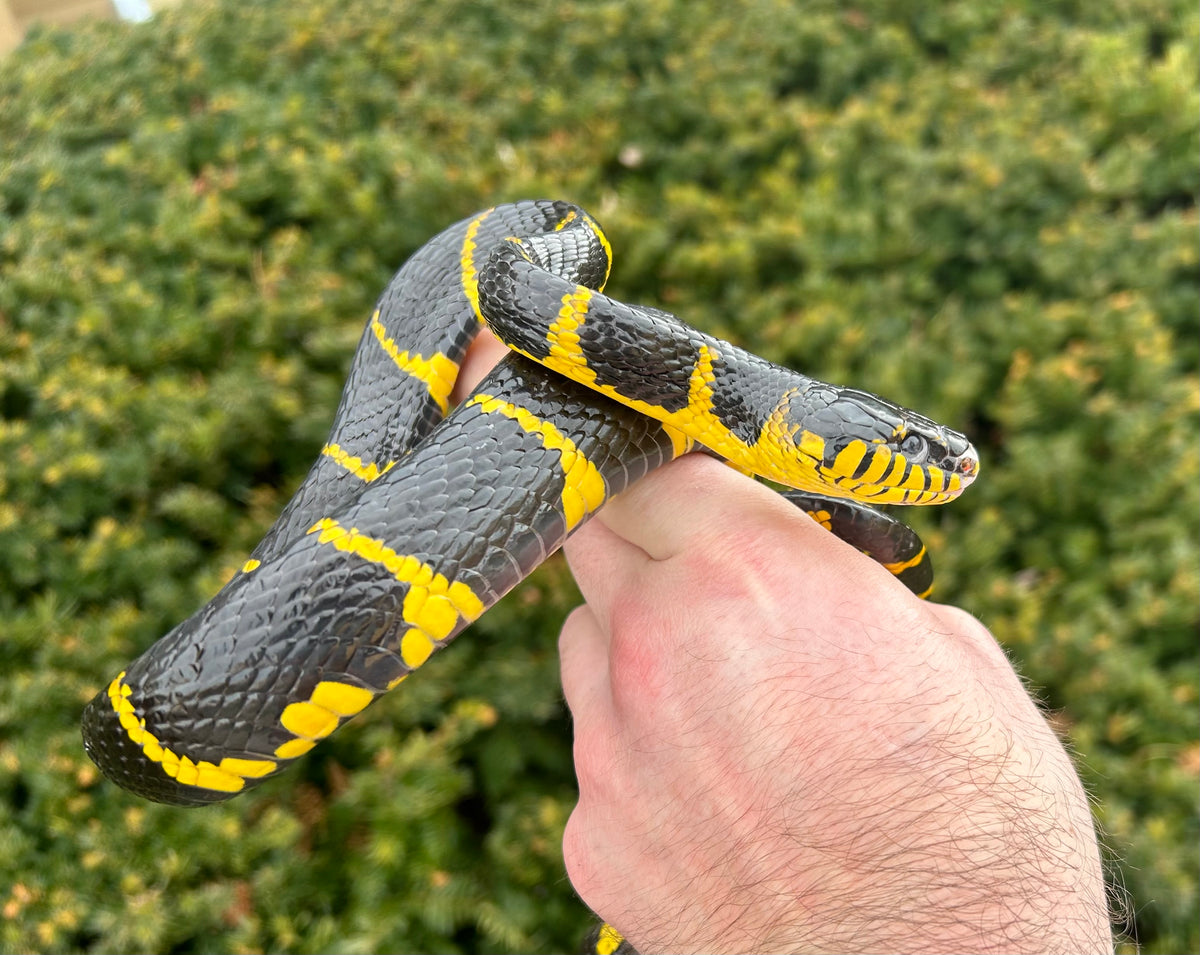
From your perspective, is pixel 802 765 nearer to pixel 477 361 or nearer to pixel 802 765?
pixel 802 765

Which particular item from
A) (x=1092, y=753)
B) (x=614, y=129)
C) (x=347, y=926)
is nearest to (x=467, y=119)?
(x=614, y=129)

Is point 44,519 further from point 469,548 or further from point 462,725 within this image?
point 469,548

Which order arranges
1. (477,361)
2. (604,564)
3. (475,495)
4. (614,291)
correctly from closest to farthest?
(475,495), (604,564), (477,361), (614,291)

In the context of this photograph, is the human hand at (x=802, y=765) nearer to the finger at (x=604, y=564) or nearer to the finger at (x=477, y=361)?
the finger at (x=604, y=564)

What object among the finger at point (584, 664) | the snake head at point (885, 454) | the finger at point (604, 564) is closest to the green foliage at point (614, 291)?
the finger at point (584, 664)

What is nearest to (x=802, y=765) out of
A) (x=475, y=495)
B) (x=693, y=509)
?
(x=693, y=509)

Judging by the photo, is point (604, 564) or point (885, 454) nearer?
point (885, 454)

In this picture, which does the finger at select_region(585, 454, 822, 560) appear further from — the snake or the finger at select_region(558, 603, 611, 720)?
the finger at select_region(558, 603, 611, 720)
